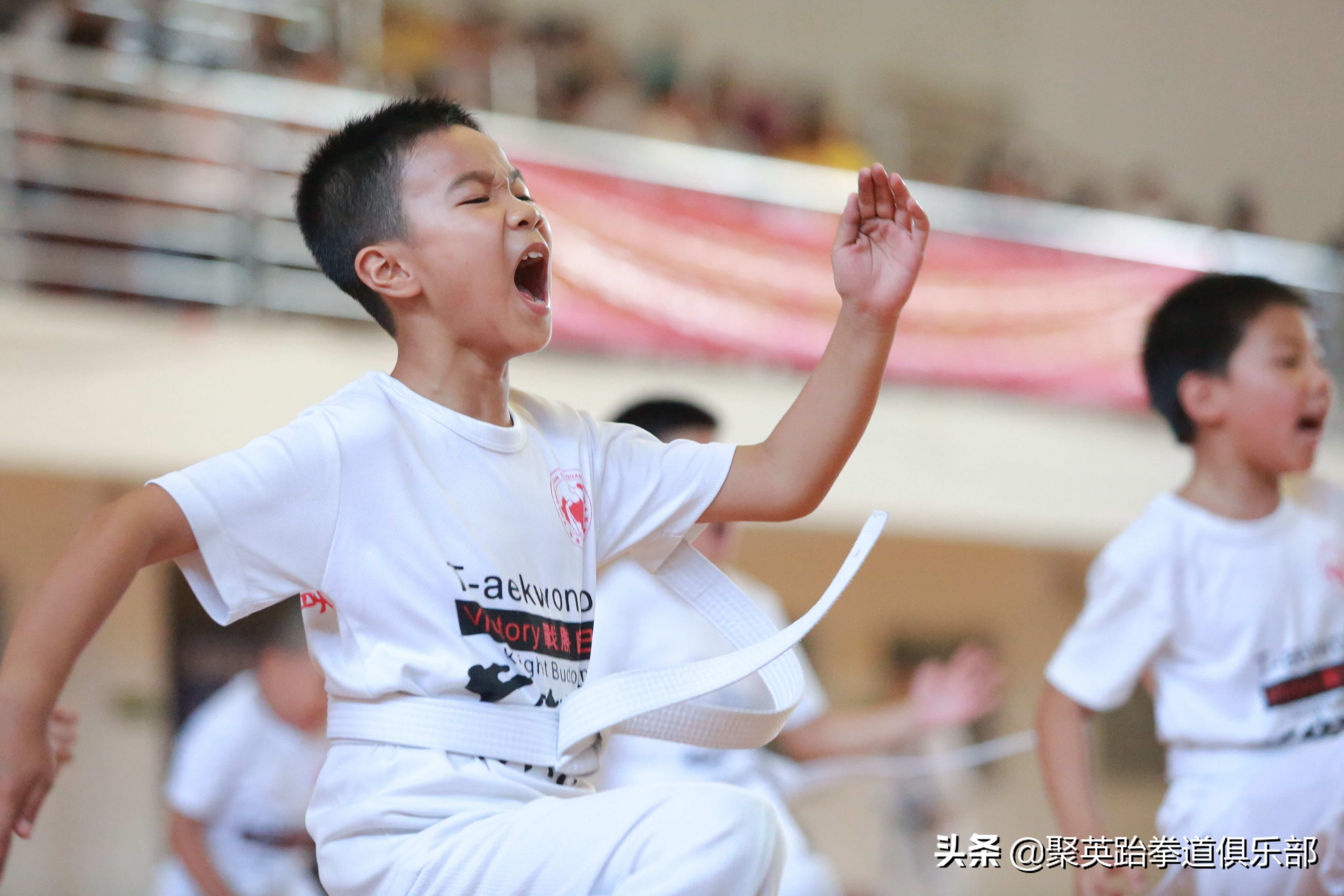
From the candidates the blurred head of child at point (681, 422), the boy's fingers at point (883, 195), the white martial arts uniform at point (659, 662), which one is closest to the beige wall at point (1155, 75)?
the blurred head of child at point (681, 422)

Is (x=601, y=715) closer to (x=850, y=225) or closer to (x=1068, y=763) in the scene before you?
(x=850, y=225)

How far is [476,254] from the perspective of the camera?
160 cm

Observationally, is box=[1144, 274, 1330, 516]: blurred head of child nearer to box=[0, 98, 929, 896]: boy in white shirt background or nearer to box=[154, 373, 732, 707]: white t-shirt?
box=[0, 98, 929, 896]: boy in white shirt background

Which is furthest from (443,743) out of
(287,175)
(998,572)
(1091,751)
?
(998,572)

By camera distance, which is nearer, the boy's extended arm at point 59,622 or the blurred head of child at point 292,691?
the boy's extended arm at point 59,622

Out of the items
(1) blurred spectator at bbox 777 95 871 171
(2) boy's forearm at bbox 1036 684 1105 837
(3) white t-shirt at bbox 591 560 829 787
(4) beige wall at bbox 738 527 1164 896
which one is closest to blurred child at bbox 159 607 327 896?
(3) white t-shirt at bbox 591 560 829 787

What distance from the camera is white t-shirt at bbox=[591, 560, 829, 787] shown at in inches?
99.6

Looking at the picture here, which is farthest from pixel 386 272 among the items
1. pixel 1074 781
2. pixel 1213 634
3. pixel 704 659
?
pixel 1213 634

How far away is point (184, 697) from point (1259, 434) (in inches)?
182

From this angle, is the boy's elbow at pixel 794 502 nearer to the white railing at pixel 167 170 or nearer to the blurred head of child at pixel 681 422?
the blurred head of child at pixel 681 422

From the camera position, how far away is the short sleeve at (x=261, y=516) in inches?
54.7

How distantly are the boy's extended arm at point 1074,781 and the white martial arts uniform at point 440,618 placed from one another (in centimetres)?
106

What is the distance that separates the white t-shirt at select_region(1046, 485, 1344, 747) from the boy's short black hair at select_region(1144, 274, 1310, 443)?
25 cm

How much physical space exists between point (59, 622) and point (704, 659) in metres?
1.05
